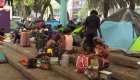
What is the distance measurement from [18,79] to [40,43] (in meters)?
2.03

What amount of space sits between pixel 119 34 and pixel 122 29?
0.22 metres

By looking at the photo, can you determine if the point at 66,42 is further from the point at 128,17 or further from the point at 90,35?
the point at 128,17

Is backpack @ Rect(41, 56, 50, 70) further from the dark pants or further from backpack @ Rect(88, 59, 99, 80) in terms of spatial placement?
backpack @ Rect(88, 59, 99, 80)

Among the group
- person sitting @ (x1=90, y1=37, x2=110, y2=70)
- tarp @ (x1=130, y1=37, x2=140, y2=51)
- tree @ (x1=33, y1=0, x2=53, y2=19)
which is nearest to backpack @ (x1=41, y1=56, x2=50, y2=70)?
person sitting @ (x1=90, y1=37, x2=110, y2=70)

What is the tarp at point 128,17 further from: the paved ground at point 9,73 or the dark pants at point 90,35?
the paved ground at point 9,73

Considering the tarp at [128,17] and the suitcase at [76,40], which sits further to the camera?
the suitcase at [76,40]

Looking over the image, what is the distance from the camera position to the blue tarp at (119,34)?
6484 millimetres

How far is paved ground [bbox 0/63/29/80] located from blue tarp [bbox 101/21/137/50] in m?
3.24

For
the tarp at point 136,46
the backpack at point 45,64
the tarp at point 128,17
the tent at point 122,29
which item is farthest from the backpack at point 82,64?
the tarp at point 128,17

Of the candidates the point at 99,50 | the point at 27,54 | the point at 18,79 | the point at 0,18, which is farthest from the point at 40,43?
the point at 0,18

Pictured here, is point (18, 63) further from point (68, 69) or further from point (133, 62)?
point (133, 62)

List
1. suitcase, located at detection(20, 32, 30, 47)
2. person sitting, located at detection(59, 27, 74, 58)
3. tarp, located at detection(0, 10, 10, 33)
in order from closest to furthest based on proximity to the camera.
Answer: person sitting, located at detection(59, 27, 74, 58), suitcase, located at detection(20, 32, 30, 47), tarp, located at detection(0, 10, 10, 33)

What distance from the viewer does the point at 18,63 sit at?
22.1 feet

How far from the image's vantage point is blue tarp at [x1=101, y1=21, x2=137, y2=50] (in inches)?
255
